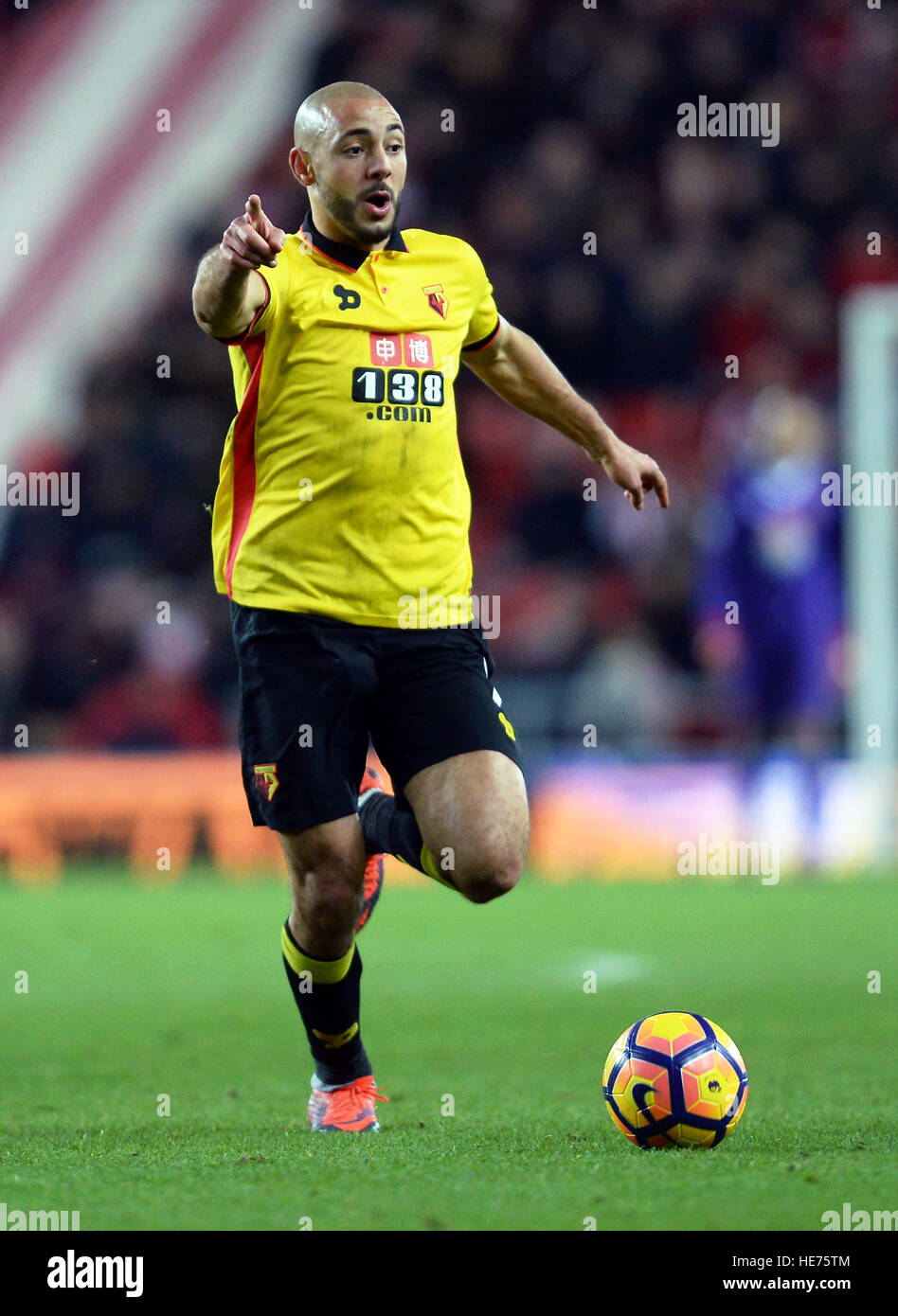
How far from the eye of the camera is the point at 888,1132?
174 inches

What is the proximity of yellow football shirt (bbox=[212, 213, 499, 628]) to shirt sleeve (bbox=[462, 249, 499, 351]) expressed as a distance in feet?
0.66

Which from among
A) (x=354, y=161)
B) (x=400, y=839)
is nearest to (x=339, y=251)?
(x=354, y=161)

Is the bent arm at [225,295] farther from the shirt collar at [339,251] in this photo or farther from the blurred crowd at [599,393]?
the blurred crowd at [599,393]

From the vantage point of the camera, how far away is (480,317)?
5066 millimetres

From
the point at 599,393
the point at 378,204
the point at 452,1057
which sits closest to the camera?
the point at 378,204

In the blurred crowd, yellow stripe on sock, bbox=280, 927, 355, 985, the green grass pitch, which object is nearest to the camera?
the green grass pitch

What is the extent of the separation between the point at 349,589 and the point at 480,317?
0.83m

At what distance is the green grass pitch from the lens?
3.71m

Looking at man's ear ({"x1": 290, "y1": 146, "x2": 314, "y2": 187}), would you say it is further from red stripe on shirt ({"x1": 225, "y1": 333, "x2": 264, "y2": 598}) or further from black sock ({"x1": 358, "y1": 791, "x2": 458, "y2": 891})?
black sock ({"x1": 358, "y1": 791, "x2": 458, "y2": 891})

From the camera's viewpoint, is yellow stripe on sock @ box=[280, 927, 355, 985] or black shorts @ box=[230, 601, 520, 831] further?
yellow stripe on sock @ box=[280, 927, 355, 985]

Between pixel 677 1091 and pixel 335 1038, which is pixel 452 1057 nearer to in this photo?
pixel 335 1038

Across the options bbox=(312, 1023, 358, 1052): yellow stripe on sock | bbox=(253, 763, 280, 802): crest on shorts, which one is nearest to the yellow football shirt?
bbox=(253, 763, 280, 802): crest on shorts

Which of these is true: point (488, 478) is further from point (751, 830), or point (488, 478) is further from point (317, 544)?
point (317, 544)

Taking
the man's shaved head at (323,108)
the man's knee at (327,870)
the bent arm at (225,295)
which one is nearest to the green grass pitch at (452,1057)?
the man's knee at (327,870)
